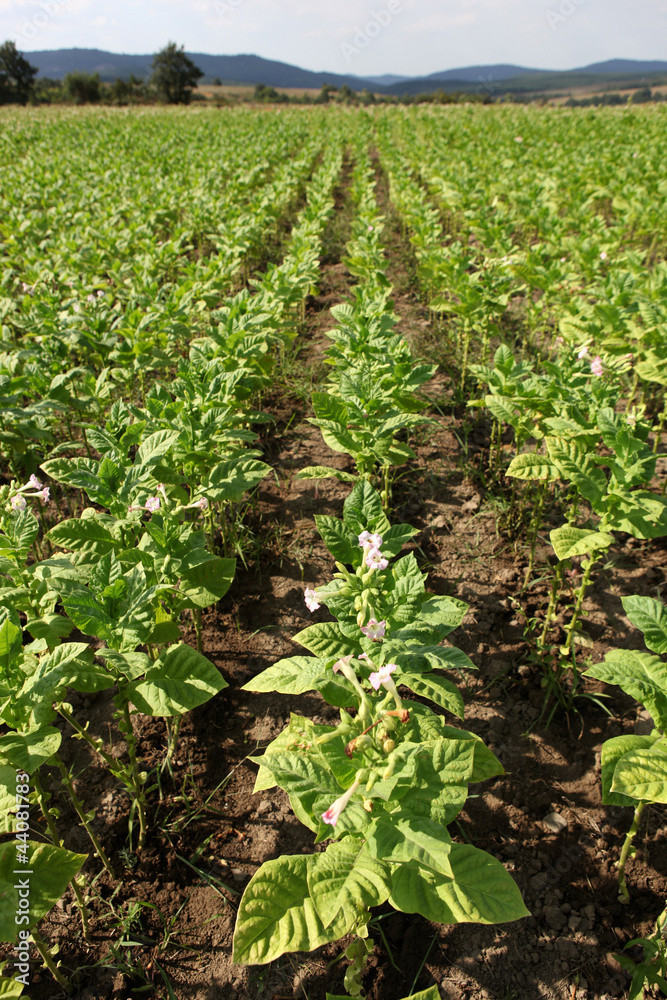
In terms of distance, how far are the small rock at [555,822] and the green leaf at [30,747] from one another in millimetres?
1816

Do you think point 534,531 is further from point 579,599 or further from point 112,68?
point 112,68

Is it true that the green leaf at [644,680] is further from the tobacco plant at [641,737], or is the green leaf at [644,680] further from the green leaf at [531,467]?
the green leaf at [531,467]

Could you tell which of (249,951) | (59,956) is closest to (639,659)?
(249,951)

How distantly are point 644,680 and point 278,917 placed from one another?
127cm

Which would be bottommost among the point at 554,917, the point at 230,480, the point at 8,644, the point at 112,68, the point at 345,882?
the point at 554,917

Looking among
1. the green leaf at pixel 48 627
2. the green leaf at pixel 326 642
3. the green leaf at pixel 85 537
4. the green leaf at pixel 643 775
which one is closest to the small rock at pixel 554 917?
the green leaf at pixel 643 775

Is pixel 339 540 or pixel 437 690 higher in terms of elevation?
pixel 339 540

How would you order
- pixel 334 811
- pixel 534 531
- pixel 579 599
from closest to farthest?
pixel 334 811 < pixel 579 599 < pixel 534 531

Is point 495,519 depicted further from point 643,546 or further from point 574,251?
point 574,251

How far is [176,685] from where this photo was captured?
1.83 m

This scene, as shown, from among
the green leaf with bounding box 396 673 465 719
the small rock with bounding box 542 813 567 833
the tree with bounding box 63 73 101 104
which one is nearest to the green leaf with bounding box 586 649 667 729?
the green leaf with bounding box 396 673 465 719

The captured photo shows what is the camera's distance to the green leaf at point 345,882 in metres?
1.32

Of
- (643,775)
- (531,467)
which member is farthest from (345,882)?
(531,467)

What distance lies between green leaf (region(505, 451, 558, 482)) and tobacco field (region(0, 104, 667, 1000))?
19 mm
